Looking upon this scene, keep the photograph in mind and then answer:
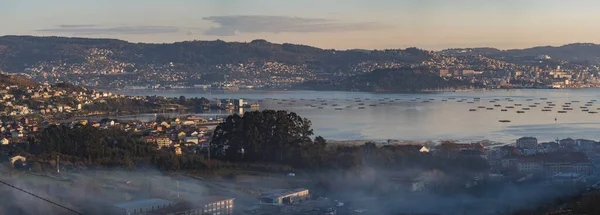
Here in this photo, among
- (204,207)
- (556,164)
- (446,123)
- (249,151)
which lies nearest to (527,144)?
(556,164)

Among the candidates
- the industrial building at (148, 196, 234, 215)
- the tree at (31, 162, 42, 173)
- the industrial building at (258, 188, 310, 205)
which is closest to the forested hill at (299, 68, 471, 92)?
the tree at (31, 162, 42, 173)

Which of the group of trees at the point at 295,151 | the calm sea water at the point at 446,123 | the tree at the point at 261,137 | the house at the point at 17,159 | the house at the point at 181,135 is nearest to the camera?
the house at the point at 17,159

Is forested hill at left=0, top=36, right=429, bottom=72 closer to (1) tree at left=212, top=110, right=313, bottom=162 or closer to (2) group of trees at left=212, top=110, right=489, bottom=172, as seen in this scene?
(1) tree at left=212, top=110, right=313, bottom=162

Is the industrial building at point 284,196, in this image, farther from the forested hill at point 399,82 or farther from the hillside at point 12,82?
the forested hill at point 399,82

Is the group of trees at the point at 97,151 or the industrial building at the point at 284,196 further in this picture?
the group of trees at the point at 97,151

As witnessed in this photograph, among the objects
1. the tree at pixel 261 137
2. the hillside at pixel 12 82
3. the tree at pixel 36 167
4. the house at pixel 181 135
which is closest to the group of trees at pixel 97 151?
the tree at pixel 36 167
